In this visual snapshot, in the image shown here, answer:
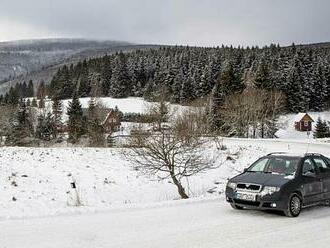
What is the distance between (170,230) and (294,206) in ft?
11.9

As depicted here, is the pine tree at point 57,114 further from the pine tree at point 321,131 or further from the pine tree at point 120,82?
the pine tree at point 321,131

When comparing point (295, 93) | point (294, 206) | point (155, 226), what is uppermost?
point (295, 93)

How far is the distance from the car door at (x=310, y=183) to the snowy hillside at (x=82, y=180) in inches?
238

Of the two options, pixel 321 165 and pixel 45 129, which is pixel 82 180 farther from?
pixel 45 129

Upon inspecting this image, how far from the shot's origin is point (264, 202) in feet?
38.2

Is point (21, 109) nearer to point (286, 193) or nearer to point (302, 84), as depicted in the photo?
point (302, 84)

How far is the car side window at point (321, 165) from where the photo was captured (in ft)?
44.0

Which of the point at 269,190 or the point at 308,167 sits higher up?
the point at 308,167

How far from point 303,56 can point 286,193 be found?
343 ft

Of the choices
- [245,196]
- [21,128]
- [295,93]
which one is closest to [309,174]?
[245,196]

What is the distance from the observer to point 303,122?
93062 mm

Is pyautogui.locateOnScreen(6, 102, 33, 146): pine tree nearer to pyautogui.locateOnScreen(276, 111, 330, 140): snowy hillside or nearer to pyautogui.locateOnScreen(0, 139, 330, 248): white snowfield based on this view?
pyautogui.locateOnScreen(0, 139, 330, 248): white snowfield

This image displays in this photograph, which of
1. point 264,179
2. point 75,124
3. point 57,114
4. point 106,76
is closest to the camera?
point 264,179

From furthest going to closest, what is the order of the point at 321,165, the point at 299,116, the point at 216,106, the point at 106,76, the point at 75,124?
the point at 106,76 → the point at 299,116 → the point at 216,106 → the point at 75,124 → the point at 321,165
